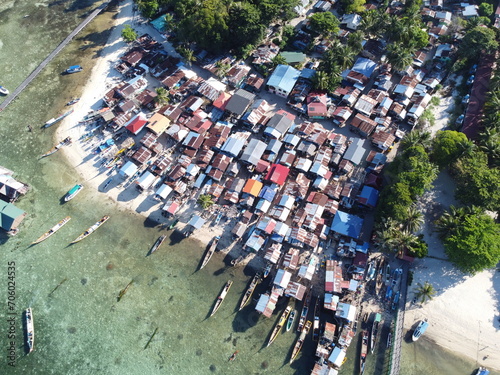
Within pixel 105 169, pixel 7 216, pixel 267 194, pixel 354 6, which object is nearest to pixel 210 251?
pixel 267 194

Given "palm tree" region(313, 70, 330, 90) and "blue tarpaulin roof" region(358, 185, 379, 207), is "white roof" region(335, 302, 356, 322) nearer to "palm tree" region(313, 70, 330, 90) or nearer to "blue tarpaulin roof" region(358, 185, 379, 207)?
"blue tarpaulin roof" region(358, 185, 379, 207)

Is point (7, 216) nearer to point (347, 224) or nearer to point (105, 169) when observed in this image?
point (105, 169)

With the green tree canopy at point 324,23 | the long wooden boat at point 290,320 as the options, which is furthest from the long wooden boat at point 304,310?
the green tree canopy at point 324,23

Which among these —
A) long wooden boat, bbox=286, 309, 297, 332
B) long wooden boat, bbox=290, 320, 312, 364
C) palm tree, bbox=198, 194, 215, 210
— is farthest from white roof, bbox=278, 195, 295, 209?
long wooden boat, bbox=290, 320, 312, 364

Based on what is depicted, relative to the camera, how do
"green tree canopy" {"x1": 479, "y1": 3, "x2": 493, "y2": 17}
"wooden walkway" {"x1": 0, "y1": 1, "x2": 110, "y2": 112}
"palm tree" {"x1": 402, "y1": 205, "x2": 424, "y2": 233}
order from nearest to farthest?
"palm tree" {"x1": 402, "y1": 205, "x2": 424, "y2": 233}, "wooden walkway" {"x1": 0, "y1": 1, "x2": 110, "y2": 112}, "green tree canopy" {"x1": 479, "y1": 3, "x2": 493, "y2": 17}

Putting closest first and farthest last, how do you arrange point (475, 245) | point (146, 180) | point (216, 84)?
1. point (475, 245)
2. point (146, 180)
3. point (216, 84)

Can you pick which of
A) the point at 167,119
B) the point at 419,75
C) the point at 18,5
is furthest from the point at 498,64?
the point at 18,5

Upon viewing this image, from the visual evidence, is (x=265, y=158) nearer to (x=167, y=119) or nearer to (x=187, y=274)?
(x=167, y=119)
